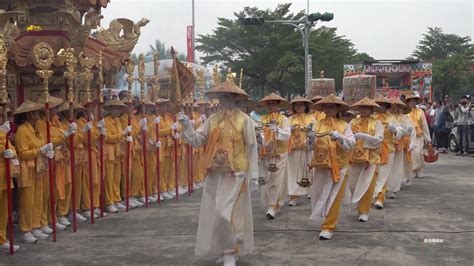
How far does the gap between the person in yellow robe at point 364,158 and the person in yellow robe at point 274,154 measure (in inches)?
45.5

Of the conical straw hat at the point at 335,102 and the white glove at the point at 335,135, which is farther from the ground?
the conical straw hat at the point at 335,102

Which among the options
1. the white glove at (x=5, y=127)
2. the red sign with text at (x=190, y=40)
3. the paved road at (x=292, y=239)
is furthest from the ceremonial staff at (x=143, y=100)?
the red sign with text at (x=190, y=40)

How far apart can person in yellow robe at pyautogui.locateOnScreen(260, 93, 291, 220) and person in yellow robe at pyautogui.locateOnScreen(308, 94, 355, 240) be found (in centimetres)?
133

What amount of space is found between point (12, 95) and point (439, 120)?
1525 cm

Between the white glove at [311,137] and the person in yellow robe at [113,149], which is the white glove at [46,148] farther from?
the white glove at [311,137]

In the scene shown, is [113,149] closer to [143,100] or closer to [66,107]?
[143,100]

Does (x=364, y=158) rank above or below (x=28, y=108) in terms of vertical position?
below

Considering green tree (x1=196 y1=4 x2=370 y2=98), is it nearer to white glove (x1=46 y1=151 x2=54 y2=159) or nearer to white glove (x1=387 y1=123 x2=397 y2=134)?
white glove (x1=387 y1=123 x2=397 y2=134)

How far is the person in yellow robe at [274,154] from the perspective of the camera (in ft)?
30.2

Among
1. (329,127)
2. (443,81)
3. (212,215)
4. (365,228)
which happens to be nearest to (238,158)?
(212,215)

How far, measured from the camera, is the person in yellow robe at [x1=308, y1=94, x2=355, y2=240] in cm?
771

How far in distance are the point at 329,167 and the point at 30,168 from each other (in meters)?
4.12

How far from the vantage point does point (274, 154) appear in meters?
9.43

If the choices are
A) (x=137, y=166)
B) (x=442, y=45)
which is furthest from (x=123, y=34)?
(x=442, y=45)
